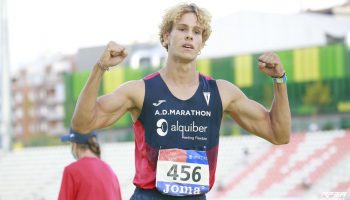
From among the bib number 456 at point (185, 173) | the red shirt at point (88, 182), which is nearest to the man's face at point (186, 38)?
the bib number 456 at point (185, 173)

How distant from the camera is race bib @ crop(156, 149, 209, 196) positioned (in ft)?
12.4

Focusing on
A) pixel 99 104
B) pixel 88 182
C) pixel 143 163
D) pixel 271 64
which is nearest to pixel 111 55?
pixel 99 104

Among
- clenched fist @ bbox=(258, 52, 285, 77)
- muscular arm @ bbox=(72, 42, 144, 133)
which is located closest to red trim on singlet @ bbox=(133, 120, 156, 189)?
muscular arm @ bbox=(72, 42, 144, 133)

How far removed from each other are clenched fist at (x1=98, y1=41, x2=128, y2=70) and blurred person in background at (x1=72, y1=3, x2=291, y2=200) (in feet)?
0.52

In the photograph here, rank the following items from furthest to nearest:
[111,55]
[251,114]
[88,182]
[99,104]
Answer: [88,182], [251,114], [99,104], [111,55]

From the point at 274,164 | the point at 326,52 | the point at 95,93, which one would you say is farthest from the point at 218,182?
the point at 95,93

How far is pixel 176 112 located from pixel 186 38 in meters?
0.33

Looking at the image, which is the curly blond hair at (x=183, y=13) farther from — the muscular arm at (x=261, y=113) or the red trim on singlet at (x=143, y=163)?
the red trim on singlet at (x=143, y=163)

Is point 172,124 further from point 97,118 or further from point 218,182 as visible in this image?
point 218,182

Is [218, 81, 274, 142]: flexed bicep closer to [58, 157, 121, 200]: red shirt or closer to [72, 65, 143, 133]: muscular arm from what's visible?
[72, 65, 143, 133]: muscular arm

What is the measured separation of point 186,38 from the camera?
383 cm

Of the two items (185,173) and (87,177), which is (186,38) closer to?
(185,173)

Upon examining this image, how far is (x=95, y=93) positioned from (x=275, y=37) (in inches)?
1665

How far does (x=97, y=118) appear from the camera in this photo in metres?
3.74
